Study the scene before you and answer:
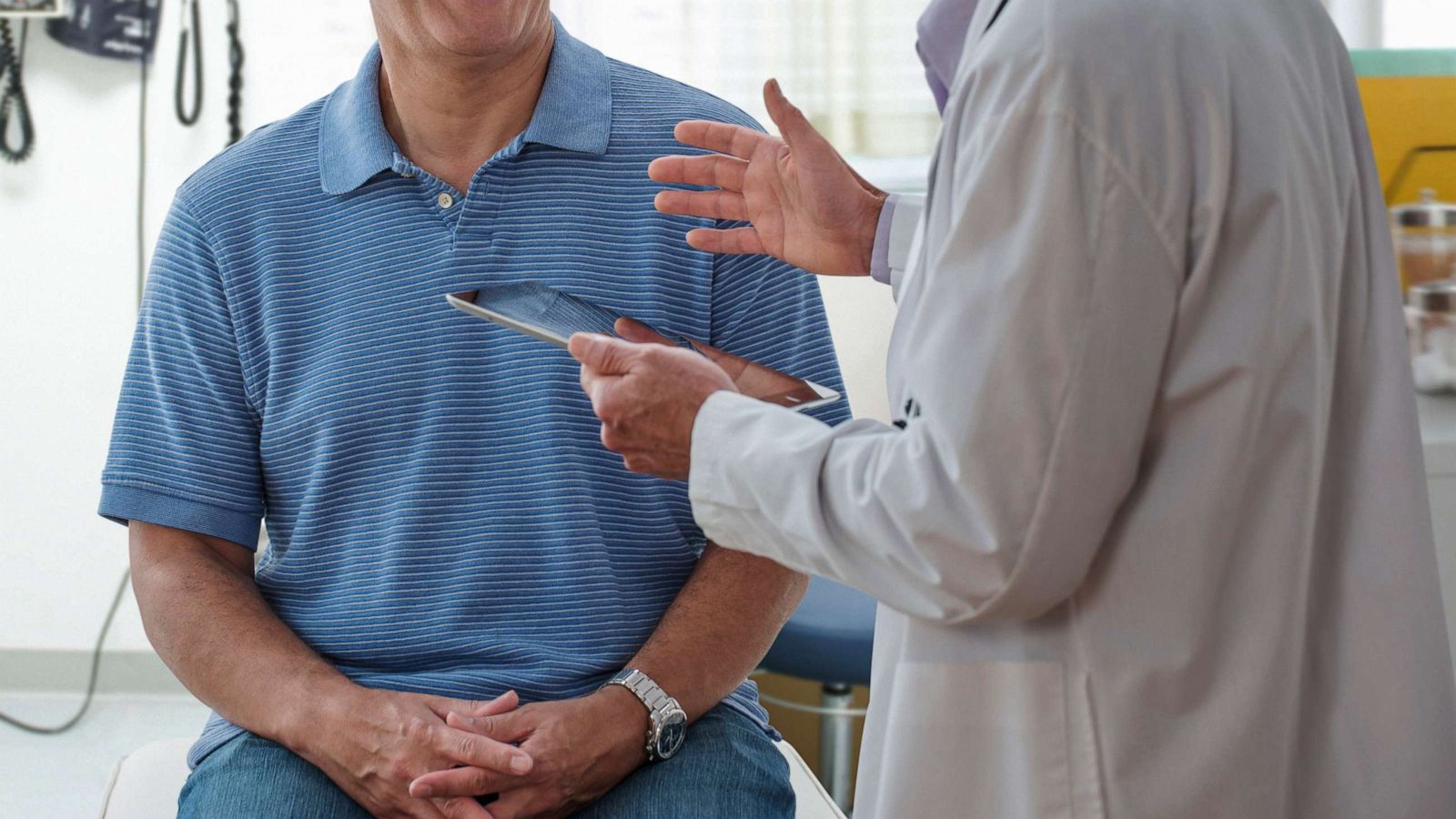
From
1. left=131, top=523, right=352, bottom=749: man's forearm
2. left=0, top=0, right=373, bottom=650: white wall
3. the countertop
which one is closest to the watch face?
left=131, top=523, right=352, bottom=749: man's forearm

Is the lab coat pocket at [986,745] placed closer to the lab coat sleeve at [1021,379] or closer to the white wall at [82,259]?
the lab coat sleeve at [1021,379]

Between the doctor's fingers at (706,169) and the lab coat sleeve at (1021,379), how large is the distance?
434 mm

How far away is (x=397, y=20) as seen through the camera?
1226 millimetres

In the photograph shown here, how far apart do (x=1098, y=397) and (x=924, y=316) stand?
10 cm

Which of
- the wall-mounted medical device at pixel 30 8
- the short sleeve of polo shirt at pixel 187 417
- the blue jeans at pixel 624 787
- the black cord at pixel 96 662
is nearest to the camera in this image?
the blue jeans at pixel 624 787

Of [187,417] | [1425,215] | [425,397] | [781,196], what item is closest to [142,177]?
[187,417]

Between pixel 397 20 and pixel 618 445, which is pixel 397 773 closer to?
pixel 618 445

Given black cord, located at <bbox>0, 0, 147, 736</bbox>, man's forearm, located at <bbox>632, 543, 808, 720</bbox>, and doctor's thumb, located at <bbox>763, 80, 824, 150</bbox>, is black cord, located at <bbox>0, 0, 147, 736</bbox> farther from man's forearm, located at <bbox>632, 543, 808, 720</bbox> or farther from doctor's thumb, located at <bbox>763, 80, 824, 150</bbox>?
doctor's thumb, located at <bbox>763, 80, 824, 150</bbox>

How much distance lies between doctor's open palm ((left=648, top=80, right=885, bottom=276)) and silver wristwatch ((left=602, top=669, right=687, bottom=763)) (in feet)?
1.24

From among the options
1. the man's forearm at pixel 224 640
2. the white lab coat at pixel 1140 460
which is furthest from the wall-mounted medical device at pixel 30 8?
the white lab coat at pixel 1140 460

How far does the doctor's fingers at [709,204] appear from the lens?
1115mm

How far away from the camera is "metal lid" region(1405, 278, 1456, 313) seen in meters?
1.33

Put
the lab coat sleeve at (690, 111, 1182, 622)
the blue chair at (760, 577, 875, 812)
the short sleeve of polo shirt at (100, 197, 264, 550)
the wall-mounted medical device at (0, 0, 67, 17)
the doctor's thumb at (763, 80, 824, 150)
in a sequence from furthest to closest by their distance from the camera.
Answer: the wall-mounted medical device at (0, 0, 67, 17) → the blue chair at (760, 577, 875, 812) → the short sleeve of polo shirt at (100, 197, 264, 550) → the doctor's thumb at (763, 80, 824, 150) → the lab coat sleeve at (690, 111, 1182, 622)

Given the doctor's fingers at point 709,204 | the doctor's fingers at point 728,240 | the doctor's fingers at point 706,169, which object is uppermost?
the doctor's fingers at point 706,169
